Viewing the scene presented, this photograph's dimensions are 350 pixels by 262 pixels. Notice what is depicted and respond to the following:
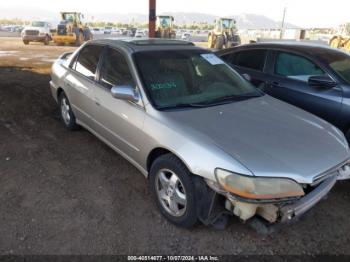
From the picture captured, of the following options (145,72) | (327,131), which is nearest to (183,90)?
(145,72)

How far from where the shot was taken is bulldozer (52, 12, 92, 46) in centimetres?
2292

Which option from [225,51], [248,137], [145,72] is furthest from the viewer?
[225,51]

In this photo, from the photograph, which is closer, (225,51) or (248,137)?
(248,137)

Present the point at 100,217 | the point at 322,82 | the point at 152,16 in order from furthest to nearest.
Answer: the point at 152,16 → the point at 322,82 → the point at 100,217

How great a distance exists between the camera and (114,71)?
3.57 m

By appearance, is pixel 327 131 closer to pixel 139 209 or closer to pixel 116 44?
pixel 139 209

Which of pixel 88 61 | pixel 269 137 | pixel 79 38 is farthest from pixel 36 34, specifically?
pixel 269 137

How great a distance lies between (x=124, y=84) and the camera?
3328mm

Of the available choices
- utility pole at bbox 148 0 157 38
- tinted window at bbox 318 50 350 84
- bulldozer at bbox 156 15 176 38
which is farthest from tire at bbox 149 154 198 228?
bulldozer at bbox 156 15 176 38

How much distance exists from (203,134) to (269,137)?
58 cm

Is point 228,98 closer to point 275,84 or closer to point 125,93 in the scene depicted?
point 125,93

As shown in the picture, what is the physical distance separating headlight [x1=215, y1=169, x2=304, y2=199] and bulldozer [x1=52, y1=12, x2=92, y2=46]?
76.3 feet

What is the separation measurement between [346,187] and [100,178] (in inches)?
113

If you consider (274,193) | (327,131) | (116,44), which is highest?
(116,44)
